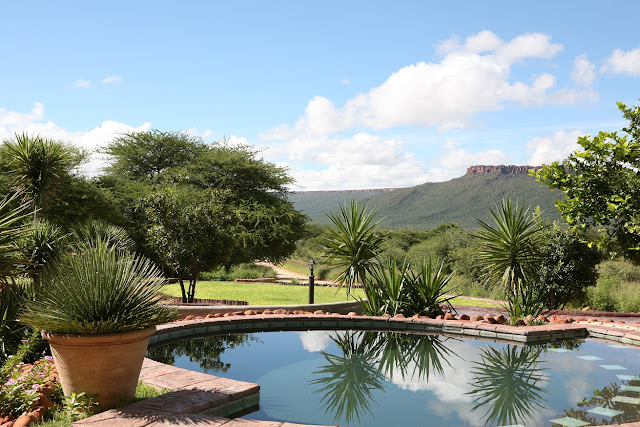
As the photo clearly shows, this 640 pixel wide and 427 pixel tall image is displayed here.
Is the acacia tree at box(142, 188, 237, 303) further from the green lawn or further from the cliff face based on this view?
the cliff face

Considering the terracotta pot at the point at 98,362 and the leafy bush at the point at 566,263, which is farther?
the leafy bush at the point at 566,263

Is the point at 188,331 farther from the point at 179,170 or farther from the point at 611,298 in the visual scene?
the point at 179,170

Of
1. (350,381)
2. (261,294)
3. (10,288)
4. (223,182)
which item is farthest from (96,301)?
(223,182)

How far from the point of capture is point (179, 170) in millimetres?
30281

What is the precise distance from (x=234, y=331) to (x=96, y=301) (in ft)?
16.0

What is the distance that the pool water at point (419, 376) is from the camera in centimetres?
541

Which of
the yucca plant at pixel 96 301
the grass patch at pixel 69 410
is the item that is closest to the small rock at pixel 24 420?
the grass patch at pixel 69 410

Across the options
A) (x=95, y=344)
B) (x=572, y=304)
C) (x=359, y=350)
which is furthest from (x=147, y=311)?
(x=572, y=304)

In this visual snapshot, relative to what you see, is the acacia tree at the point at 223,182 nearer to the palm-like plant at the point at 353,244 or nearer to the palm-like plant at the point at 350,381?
the palm-like plant at the point at 353,244

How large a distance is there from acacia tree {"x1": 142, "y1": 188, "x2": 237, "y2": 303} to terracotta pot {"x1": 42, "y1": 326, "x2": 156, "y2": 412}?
8766mm

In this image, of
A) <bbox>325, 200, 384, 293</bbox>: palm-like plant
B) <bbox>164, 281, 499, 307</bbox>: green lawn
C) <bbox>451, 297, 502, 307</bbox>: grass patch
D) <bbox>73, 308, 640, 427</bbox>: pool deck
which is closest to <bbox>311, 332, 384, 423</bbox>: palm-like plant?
<bbox>73, 308, 640, 427</bbox>: pool deck

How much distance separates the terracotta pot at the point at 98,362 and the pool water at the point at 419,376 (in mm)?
1304

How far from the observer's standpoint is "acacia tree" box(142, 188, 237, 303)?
13539 millimetres

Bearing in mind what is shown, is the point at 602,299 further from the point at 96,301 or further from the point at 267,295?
the point at 96,301
